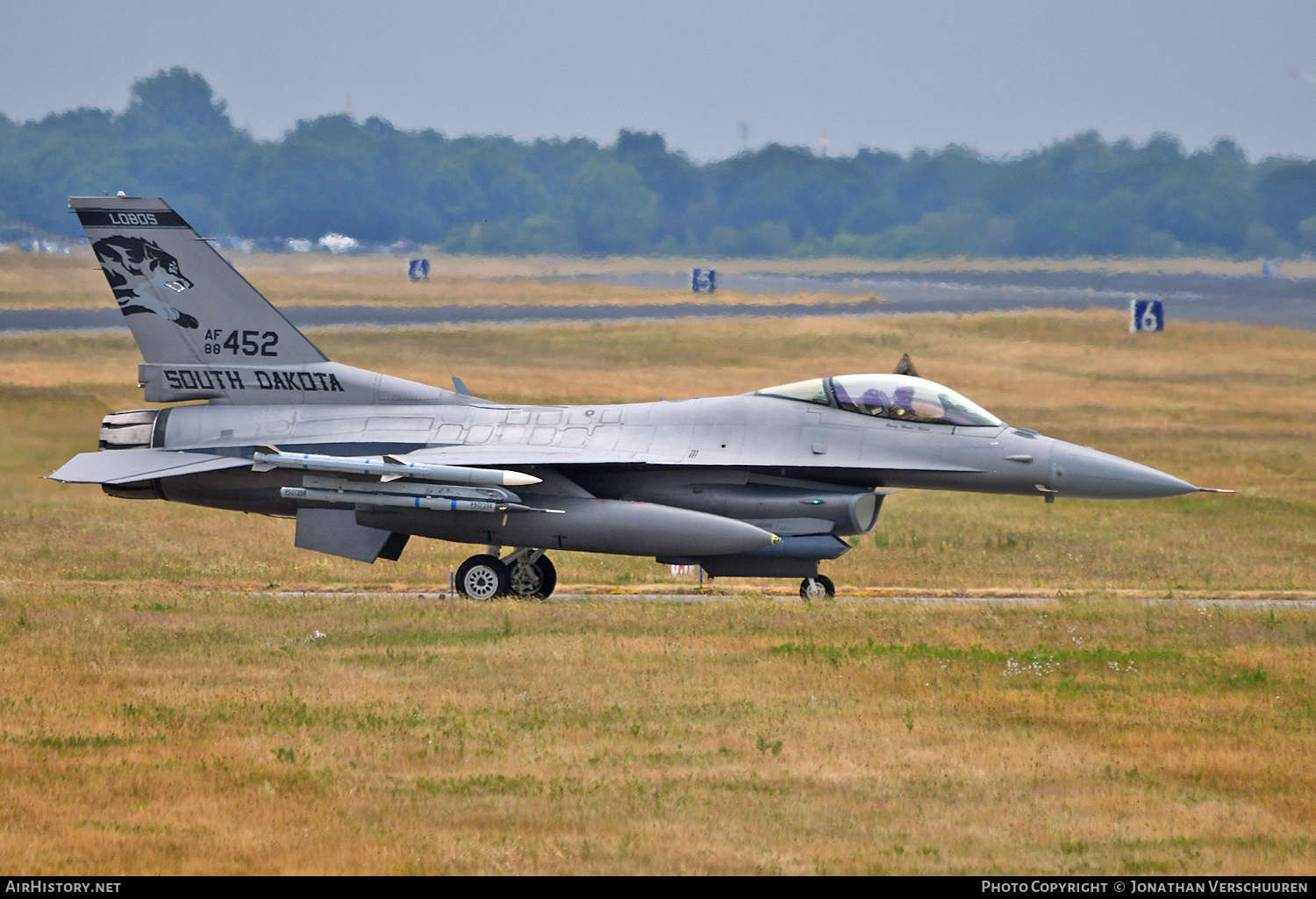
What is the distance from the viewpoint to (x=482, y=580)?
1945 centimetres

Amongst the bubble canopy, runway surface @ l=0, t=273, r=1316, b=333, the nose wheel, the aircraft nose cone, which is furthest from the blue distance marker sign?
the aircraft nose cone

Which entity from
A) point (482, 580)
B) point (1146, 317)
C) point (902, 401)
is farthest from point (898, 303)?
point (482, 580)

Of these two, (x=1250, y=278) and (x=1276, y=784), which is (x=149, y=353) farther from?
(x=1250, y=278)

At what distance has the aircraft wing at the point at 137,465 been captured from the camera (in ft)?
62.4

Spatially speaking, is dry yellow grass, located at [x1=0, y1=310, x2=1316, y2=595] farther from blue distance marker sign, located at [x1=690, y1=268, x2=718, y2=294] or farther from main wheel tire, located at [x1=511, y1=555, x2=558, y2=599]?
blue distance marker sign, located at [x1=690, y1=268, x2=718, y2=294]

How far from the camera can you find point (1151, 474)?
61.6 feet

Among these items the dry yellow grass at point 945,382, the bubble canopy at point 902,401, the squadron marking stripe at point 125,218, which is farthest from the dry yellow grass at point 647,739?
the dry yellow grass at point 945,382

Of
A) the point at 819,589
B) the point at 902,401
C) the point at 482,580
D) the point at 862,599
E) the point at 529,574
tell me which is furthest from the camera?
the point at 862,599

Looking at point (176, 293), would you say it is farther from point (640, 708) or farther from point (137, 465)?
point (640, 708)

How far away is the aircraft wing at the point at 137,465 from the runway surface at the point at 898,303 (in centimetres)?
3242

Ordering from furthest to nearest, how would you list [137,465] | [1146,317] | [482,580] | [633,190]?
[633,190], [1146,317], [482,580], [137,465]

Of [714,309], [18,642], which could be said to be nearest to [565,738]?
[18,642]

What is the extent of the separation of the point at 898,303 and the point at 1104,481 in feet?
175

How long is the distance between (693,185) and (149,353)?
301 feet
